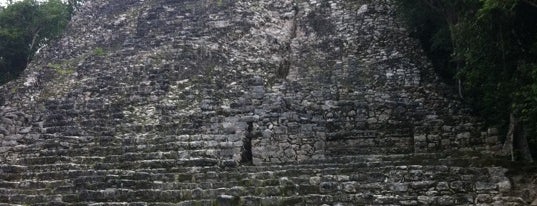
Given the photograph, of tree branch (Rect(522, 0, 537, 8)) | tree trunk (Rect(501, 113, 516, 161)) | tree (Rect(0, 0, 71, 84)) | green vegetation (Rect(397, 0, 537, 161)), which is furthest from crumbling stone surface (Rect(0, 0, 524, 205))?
tree (Rect(0, 0, 71, 84))

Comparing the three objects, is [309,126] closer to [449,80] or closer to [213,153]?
[213,153]

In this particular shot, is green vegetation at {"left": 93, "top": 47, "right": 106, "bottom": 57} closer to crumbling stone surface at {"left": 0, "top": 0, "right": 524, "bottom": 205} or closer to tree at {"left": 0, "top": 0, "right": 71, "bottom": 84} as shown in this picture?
crumbling stone surface at {"left": 0, "top": 0, "right": 524, "bottom": 205}

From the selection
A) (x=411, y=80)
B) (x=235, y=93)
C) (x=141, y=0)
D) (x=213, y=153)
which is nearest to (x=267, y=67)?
(x=235, y=93)

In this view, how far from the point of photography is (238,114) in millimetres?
10695

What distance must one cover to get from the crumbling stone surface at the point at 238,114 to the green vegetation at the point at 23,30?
2.42 m

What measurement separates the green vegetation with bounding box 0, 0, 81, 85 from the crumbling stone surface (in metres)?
2.42

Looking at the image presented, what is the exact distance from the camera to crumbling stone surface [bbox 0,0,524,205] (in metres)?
7.99

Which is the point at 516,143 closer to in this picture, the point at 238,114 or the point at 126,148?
the point at 238,114

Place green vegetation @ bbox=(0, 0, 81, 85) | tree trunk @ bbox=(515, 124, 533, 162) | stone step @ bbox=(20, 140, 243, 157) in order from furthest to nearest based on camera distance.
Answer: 1. green vegetation @ bbox=(0, 0, 81, 85)
2. stone step @ bbox=(20, 140, 243, 157)
3. tree trunk @ bbox=(515, 124, 533, 162)

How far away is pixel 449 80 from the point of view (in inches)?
461

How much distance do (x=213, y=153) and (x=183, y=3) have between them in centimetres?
758

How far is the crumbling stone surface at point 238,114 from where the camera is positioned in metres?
7.99

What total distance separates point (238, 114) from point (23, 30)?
10.3 meters

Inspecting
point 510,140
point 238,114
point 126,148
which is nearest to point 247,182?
point 238,114
